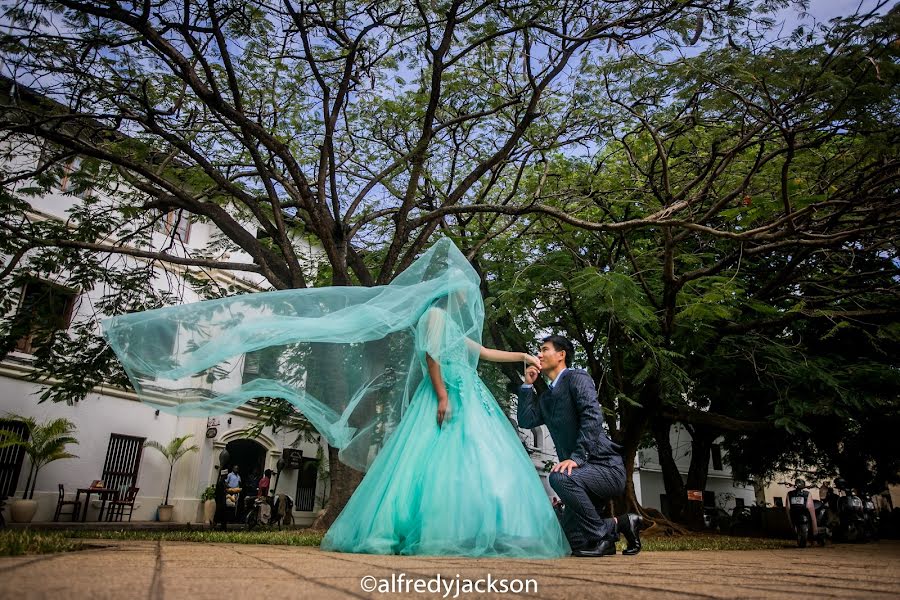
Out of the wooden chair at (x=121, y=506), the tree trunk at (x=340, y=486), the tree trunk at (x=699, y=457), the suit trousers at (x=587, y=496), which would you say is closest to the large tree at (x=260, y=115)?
the tree trunk at (x=340, y=486)

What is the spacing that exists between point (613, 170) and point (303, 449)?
14.0 metres

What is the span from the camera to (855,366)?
30.0 feet

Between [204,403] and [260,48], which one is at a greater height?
[260,48]

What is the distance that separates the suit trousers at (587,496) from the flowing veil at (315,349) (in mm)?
1075

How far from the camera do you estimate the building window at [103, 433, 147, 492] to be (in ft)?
43.9

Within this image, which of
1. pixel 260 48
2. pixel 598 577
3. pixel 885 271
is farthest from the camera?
pixel 260 48

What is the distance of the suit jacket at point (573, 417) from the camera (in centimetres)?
384

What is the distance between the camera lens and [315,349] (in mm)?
4188

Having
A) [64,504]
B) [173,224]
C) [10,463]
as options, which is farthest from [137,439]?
[173,224]

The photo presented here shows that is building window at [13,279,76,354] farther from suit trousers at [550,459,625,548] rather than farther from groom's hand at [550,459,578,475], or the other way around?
suit trousers at [550,459,625,548]

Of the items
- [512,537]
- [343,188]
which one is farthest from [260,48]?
[512,537]

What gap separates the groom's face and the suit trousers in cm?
79

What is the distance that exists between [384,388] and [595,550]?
1832 mm

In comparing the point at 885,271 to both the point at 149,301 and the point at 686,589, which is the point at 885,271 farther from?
the point at 149,301
